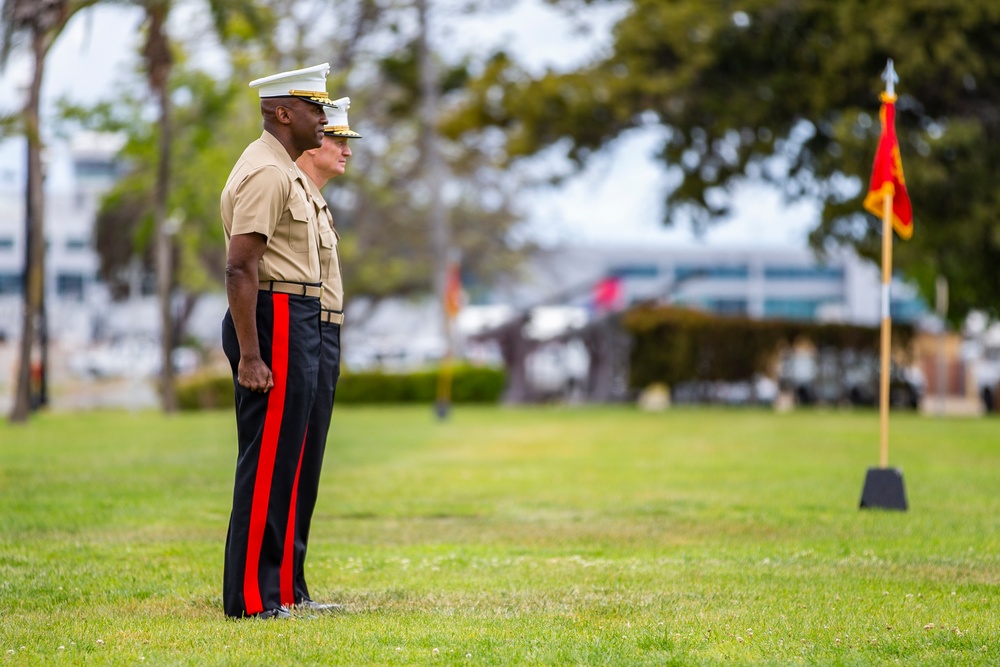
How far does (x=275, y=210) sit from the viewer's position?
5809mm

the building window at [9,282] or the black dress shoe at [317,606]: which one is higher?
the building window at [9,282]

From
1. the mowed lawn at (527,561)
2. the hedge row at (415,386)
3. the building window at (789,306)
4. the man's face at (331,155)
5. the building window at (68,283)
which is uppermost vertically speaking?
the building window at (68,283)

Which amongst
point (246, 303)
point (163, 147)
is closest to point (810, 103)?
point (163, 147)

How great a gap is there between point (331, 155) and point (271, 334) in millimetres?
1017

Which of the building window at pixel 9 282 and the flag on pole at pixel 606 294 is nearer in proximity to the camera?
the flag on pole at pixel 606 294

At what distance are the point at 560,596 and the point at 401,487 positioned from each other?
6.04 metres

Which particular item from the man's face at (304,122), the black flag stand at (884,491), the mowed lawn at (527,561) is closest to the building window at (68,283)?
the mowed lawn at (527,561)

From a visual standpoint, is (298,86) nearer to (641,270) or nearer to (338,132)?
Answer: (338,132)

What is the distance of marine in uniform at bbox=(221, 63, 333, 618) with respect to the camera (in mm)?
5727

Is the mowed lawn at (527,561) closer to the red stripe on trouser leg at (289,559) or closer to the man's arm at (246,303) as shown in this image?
the red stripe on trouser leg at (289,559)

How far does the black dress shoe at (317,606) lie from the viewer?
6035mm

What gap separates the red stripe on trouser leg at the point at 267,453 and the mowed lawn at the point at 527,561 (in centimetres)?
20

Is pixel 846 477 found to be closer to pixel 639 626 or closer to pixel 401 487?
pixel 401 487

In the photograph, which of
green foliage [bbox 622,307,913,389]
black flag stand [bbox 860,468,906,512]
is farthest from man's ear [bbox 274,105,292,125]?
green foliage [bbox 622,307,913,389]
